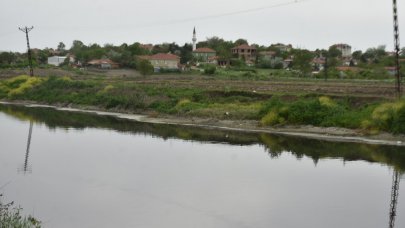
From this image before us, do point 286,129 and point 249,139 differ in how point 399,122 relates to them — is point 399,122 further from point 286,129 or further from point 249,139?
point 249,139

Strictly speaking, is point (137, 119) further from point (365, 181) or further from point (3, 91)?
point (3, 91)

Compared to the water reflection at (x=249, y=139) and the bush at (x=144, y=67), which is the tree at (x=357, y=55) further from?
the water reflection at (x=249, y=139)

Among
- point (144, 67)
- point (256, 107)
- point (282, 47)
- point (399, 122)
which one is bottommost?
point (399, 122)

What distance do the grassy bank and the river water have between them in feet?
11.0

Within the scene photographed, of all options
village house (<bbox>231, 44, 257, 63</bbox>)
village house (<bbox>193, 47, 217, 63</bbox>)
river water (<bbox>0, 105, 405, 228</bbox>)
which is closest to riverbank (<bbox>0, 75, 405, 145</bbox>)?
river water (<bbox>0, 105, 405, 228</bbox>)

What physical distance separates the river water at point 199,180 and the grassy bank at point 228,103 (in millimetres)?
3348

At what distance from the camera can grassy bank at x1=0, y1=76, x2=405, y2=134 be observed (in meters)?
39.1

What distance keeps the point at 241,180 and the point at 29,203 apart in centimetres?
933

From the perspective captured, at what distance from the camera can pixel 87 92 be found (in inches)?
2564

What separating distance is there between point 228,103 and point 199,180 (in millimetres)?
24791

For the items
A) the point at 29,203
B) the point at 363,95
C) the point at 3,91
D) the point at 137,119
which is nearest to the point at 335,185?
the point at 29,203

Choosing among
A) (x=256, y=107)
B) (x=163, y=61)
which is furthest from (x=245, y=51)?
(x=256, y=107)

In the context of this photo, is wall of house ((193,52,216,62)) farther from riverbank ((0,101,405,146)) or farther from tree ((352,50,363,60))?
riverbank ((0,101,405,146))

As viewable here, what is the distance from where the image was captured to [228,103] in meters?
50.4
